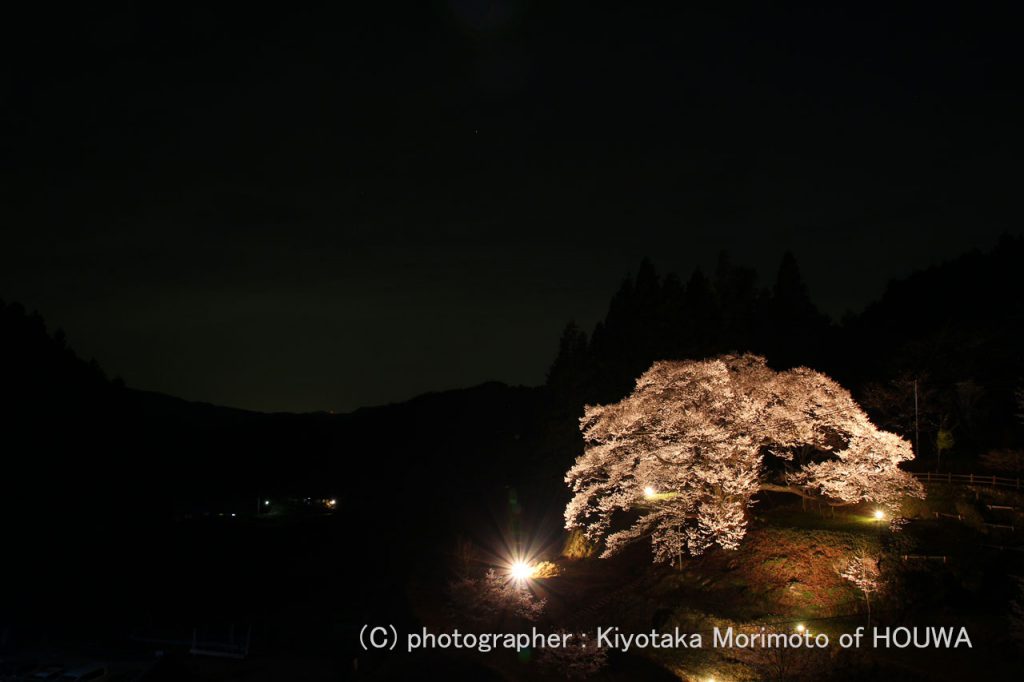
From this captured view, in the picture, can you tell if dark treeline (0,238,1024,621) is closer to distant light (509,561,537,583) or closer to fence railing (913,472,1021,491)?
fence railing (913,472,1021,491)

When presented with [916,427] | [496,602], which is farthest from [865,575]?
[916,427]

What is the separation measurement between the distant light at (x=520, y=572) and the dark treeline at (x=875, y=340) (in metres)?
14.3

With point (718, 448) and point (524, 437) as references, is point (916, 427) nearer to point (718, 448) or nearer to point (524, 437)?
point (718, 448)

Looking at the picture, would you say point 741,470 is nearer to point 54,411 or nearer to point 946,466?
point 946,466

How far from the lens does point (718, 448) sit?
2091cm

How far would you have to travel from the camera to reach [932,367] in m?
31.5

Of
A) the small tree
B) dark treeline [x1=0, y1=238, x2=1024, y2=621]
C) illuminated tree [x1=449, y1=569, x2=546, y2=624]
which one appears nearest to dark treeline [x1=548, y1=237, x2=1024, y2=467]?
dark treeline [x1=0, y1=238, x2=1024, y2=621]

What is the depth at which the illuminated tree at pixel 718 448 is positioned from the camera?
20.9m

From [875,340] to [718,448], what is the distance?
26.7 meters

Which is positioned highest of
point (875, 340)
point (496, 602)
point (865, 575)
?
point (875, 340)

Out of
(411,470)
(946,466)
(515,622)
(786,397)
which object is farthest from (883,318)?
(411,470)

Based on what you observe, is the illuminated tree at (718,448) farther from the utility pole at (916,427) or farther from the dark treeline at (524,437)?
the utility pole at (916,427)

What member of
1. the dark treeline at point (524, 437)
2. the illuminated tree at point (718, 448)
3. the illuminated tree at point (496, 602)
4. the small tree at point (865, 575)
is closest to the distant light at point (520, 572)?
the illuminated tree at point (496, 602)

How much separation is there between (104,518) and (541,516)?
26.4m
